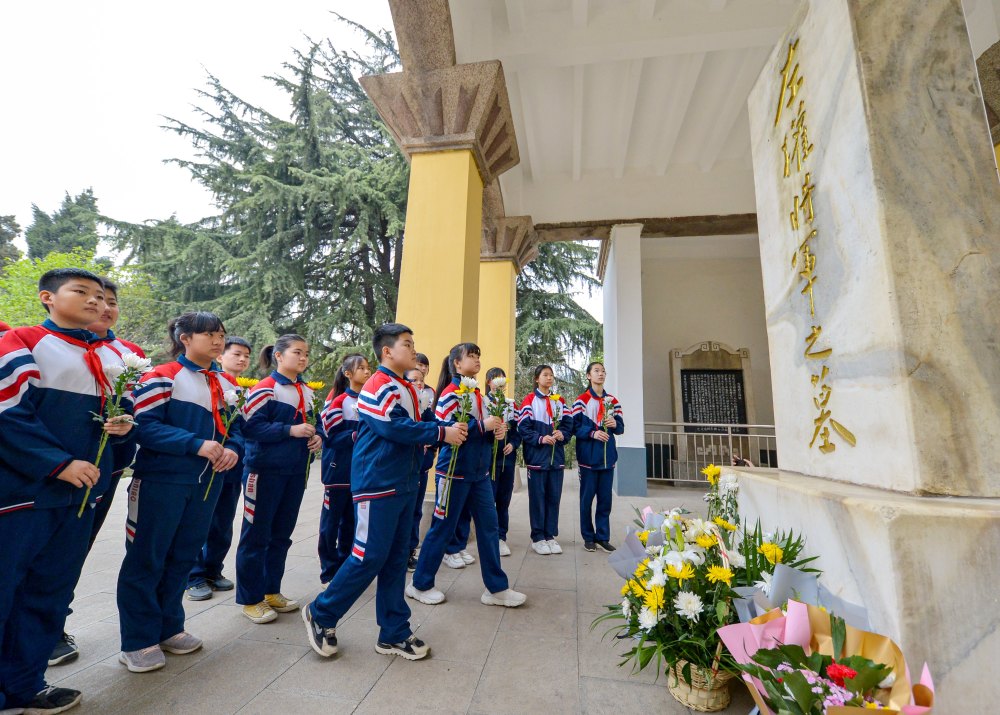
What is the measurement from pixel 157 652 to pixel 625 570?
2182 millimetres

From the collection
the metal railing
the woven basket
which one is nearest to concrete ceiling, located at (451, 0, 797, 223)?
the metal railing

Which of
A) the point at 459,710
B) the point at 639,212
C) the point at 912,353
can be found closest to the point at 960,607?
the point at 912,353

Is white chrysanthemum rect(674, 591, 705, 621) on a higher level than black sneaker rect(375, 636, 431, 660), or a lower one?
higher

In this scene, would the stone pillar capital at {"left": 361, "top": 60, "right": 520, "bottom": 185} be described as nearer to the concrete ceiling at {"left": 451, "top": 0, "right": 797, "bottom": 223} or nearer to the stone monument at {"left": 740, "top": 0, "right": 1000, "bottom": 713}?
the concrete ceiling at {"left": 451, "top": 0, "right": 797, "bottom": 223}

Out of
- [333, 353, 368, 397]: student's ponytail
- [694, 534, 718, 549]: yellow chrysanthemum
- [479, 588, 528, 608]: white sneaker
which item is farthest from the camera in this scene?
[333, 353, 368, 397]: student's ponytail

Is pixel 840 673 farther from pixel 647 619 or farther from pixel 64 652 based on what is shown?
pixel 64 652

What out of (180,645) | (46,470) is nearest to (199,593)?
(180,645)

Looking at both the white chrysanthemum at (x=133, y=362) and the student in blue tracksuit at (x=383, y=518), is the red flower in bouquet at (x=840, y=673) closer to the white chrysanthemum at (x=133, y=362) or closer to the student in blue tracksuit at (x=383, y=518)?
the student in blue tracksuit at (x=383, y=518)

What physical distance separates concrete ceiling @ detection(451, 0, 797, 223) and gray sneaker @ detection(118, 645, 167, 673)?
5747 millimetres

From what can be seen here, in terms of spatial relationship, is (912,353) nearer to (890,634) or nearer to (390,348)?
(890,634)

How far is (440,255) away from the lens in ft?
16.7

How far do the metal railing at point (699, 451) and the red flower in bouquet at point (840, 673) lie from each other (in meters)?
8.46

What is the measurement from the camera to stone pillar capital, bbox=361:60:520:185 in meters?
4.98

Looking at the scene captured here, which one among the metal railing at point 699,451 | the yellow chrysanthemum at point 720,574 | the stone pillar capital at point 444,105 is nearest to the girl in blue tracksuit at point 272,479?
the yellow chrysanthemum at point 720,574
